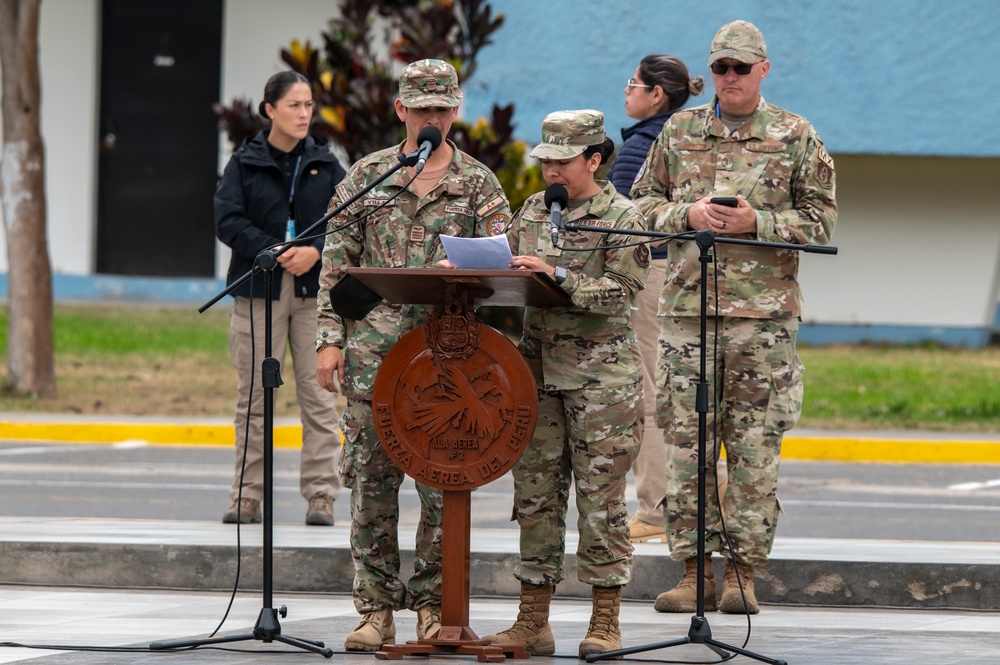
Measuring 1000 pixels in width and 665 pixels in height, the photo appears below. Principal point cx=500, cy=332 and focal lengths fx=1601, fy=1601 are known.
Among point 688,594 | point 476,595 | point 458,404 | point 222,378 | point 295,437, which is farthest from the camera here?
point 222,378

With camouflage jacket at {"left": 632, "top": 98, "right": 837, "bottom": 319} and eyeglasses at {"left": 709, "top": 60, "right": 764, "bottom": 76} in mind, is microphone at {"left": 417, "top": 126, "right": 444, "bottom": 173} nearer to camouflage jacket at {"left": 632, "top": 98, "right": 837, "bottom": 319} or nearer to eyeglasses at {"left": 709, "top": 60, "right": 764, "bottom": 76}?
camouflage jacket at {"left": 632, "top": 98, "right": 837, "bottom": 319}

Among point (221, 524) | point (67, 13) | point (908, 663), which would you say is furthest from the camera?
point (67, 13)

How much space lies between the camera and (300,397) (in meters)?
8.77

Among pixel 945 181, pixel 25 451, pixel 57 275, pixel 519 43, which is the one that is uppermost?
pixel 519 43

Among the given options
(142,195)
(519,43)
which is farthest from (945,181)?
(142,195)

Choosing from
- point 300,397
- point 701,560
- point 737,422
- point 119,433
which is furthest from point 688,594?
point 119,433

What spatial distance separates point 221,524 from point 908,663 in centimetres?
435

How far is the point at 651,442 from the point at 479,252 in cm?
309

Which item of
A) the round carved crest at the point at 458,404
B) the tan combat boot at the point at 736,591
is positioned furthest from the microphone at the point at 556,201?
the tan combat boot at the point at 736,591

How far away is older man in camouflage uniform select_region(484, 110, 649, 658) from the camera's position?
593 centimetres

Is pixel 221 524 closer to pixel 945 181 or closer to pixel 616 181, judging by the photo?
pixel 616 181

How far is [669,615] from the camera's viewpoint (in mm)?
6879

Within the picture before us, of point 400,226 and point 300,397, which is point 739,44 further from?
point 300,397

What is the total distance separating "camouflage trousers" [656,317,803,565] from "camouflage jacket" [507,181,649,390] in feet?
2.46
